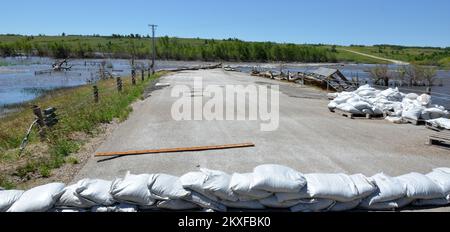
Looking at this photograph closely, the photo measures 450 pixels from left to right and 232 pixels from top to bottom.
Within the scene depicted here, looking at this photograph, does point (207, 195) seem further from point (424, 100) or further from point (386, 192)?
point (424, 100)

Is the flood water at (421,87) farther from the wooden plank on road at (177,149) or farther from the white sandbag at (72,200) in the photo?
the white sandbag at (72,200)

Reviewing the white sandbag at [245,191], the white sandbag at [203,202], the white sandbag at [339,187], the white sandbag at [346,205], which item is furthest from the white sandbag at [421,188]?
the white sandbag at [203,202]

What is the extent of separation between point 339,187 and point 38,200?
4.06 m

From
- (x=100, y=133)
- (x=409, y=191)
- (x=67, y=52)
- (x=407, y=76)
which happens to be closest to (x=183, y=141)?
(x=100, y=133)

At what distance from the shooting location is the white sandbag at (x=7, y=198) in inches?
206

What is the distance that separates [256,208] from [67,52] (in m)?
143

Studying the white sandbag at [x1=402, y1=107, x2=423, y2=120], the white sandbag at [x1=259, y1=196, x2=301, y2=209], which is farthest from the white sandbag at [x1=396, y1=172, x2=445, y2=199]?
the white sandbag at [x1=402, y1=107, x2=423, y2=120]

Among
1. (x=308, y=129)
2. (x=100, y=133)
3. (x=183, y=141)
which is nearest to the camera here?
(x=183, y=141)

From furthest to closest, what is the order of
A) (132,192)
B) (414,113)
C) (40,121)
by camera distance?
(414,113) < (40,121) < (132,192)

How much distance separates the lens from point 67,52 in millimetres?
136000

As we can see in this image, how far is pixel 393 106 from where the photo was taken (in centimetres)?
1545

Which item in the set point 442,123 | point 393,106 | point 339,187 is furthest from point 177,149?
point 393,106

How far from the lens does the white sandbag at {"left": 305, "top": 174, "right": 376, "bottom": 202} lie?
5520 millimetres
